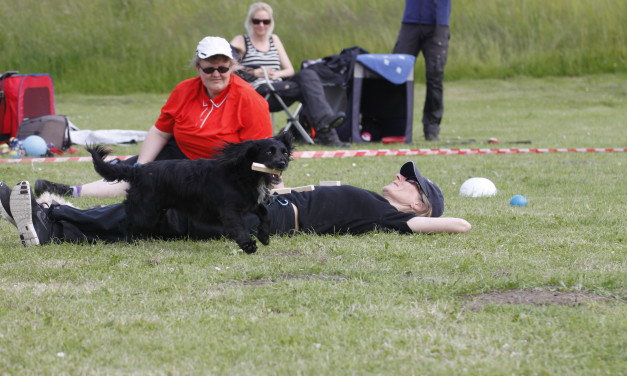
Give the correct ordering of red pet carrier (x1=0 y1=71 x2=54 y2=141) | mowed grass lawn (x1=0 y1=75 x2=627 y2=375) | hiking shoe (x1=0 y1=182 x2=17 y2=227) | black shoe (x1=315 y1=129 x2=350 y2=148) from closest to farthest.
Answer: mowed grass lawn (x1=0 y1=75 x2=627 y2=375)
hiking shoe (x1=0 y1=182 x2=17 y2=227)
black shoe (x1=315 y1=129 x2=350 y2=148)
red pet carrier (x1=0 y1=71 x2=54 y2=141)

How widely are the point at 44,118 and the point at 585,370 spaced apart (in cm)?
851

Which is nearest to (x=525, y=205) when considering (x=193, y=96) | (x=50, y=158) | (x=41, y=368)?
(x=193, y=96)

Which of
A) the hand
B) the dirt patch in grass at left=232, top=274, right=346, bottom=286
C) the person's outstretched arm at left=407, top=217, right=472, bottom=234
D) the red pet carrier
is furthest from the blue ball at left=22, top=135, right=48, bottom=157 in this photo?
the dirt patch in grass at left=232, top=274, right=346, bottom=286

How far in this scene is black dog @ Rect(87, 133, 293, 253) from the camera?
4.41 meters

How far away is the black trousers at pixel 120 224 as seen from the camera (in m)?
4.71

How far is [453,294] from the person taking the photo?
3.59 metres

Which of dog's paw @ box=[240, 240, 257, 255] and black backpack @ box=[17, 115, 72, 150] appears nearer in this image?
dog's paw @ box=[240, 240, 257, 255]

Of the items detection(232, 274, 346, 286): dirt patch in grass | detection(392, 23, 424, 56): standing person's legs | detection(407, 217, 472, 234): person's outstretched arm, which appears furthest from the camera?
detection(392, 23, 424, 56): standing person's legs

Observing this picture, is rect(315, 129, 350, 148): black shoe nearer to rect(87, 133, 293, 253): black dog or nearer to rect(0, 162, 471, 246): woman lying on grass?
rect(0, 162, 471, 246): woman lying on grass

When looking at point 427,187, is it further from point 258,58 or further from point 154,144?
point 258,58

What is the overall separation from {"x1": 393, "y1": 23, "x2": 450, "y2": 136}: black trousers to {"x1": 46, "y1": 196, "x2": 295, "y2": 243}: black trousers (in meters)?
6.56

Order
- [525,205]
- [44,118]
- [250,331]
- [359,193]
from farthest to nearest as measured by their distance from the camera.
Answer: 1. [44,118]
2. [525,205]
3. [359,193]
4. [250,331]

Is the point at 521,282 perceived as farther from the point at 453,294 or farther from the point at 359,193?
the point at 359,193

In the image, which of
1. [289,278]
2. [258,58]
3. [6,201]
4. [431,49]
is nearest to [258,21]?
[258,58]
